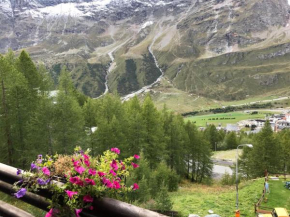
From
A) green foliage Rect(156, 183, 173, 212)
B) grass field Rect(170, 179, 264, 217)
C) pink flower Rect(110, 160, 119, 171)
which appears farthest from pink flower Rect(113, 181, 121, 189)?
grass field Rect(170, 179, 264, 217)

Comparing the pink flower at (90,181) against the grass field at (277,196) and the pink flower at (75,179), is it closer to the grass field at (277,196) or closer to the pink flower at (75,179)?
the pink flower at (75,179)

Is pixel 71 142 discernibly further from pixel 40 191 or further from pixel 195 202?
pixel 40 191

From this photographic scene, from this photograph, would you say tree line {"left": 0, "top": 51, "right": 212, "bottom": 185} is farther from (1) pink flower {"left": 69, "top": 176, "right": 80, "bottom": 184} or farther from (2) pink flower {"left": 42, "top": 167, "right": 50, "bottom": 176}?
(1) pink flower {"left": 69, "top": 176, "right": 80, "bottom": 184}

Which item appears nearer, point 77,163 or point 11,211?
point 77,163

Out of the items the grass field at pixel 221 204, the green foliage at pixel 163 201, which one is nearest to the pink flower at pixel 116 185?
the green foliage at pixel 163 201

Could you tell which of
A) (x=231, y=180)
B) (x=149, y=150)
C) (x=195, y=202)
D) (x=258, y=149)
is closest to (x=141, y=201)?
(x=195, y=202)

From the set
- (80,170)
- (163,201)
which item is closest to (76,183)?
(80,170)

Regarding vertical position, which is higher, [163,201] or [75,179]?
[75,179]

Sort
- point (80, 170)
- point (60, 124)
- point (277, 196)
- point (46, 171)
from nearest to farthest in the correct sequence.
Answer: point (80, 170), point (46, 171), point (277, 196), point (60, 124)

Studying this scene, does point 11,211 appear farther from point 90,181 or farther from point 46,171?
point 90,181

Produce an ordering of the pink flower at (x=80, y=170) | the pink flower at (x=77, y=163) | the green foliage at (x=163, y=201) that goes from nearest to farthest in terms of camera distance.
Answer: the pink flower at (x=80, y=170) < the pink flower at (x=77, y=163) < the green foliage at (x=163, y=201)

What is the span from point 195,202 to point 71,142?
16374mm

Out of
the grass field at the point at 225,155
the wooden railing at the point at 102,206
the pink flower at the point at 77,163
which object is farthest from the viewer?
the grass field at the point at 225,155

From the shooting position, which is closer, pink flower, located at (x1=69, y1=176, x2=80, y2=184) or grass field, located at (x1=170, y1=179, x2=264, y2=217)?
pink flower, located at (x1=69, y1=176, x2=80, y2=184)
